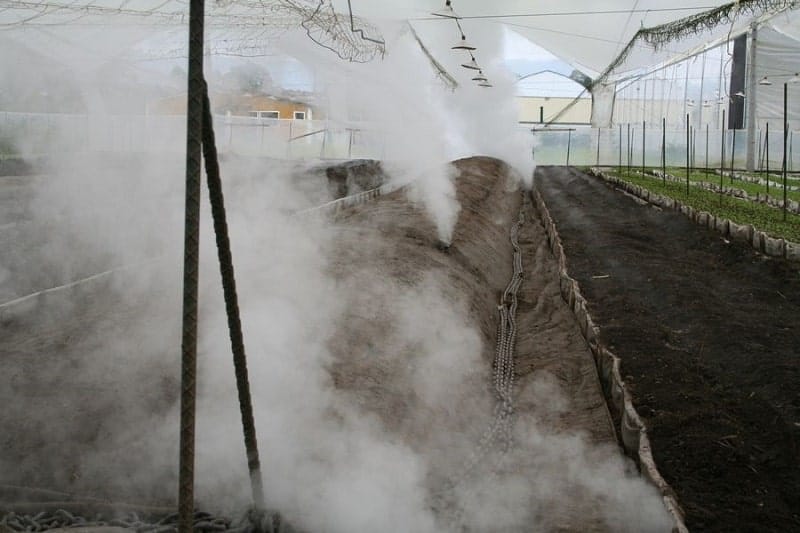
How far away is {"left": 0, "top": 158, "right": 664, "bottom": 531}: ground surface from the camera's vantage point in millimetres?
4359

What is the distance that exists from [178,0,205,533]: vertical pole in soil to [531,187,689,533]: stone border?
2.46 metres

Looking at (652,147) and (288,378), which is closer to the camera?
(288,378)

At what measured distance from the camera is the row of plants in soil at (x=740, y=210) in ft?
40.4

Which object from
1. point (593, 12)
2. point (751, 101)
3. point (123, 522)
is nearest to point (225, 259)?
point (123, 522)

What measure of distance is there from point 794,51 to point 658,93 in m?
7.94

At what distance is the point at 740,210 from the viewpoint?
50.3 ft

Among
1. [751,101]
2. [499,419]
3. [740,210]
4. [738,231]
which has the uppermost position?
[751,101]

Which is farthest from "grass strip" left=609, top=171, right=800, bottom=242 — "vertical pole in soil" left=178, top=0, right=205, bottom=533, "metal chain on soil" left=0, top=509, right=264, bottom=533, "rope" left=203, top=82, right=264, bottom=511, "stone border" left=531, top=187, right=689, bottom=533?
"vertical pole in soil" left=178, top=0, right=205, bottom=533

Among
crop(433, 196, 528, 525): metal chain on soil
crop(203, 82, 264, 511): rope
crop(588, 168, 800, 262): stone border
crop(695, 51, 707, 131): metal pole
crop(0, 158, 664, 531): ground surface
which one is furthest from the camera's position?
crop(695, 51, 707, 131): metal pole

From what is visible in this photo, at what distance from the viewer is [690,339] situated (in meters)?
7.42

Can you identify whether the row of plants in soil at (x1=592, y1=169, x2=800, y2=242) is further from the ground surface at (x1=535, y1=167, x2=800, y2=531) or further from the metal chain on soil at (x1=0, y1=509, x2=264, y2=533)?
the metal chain on soil at (x1=0, y1=509, x2=264, y2=533)

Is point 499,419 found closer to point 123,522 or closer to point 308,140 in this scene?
point 123,522

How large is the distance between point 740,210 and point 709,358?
9699 mm

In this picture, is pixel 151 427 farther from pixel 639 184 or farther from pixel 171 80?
pixel 639 184
